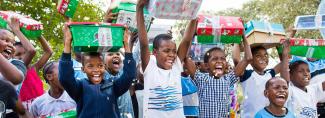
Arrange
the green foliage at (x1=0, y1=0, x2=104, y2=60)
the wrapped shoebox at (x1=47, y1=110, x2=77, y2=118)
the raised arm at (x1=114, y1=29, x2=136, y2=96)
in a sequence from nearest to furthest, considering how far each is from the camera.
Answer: the raised arm at (x1=114, y1=29, x2=136, y2=96) < the wrapped shoebox at (x1=47, y1=110, x2=77, y2=118) < the green foliage at (x1=0, y1=0, x2=104, y2=60)

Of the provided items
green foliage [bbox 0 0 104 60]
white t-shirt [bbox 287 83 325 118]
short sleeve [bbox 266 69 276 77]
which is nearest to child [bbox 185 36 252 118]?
short sleeve [bbox 266 69 276 77]

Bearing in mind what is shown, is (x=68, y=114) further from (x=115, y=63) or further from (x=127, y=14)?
(x=127, y=14)

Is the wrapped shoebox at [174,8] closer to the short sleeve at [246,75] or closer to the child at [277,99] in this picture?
the child at [277,99]

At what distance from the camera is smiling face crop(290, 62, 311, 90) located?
16.8 ft

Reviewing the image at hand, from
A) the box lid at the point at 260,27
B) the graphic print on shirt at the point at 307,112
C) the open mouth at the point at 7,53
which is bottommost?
the graphic print on shirt at the point at 307,112

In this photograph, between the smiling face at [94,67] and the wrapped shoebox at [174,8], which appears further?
the wrapped shoebox at [174,8]

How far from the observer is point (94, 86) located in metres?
3.68

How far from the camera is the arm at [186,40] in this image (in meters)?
4.42

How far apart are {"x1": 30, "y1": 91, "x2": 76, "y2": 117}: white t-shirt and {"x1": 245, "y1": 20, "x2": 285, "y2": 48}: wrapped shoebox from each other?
6.53 feet

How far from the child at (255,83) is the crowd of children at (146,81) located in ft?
0.03

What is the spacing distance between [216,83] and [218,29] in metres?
0.59

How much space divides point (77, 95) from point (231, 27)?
1693 mm

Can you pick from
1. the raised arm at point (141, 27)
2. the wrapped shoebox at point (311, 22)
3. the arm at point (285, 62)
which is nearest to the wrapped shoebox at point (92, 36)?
the raised arm at point (141, 27)

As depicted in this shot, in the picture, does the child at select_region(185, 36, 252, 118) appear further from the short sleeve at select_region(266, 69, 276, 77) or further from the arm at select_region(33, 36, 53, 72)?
the arm at select_region(33, 36, 53, 72)
